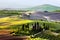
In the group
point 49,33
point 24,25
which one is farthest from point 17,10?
point 49,33

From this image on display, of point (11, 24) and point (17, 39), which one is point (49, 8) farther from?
point (17, 39)

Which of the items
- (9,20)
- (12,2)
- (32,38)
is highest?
(12,2)

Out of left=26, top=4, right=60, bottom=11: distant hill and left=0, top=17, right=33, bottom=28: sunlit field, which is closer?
left=0, top=17, right=33, bottom=28: sunlit field

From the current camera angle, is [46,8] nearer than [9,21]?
No

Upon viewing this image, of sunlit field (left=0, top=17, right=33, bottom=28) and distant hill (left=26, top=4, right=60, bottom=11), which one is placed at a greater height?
distant hill (left=26, top=4, right=60, bottom=11)

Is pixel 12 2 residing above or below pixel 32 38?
above

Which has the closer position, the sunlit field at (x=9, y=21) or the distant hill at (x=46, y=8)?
the sunlit field at (x=9, y=21)

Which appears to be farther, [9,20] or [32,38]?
[9,20]

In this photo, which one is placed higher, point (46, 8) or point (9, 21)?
point (46, 8)

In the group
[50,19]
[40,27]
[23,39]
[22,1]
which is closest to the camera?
[23,39]

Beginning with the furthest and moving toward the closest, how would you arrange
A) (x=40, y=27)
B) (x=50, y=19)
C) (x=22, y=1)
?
(x=22, y=1)
(x=50, y=19)
(x=40, y=27)

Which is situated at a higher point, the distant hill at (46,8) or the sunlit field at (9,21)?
the distant hill at (46,8)
